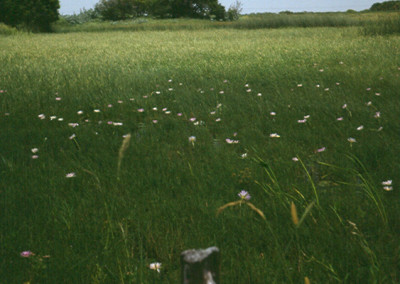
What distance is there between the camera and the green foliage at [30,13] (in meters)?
21.7

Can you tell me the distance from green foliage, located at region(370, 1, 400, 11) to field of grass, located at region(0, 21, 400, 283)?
37.8 metres

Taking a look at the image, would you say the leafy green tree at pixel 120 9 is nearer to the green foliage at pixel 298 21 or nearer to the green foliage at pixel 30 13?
the green foliage at pixel 30 13

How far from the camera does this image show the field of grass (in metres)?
1.63

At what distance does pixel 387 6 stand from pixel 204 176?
4359 centimetres

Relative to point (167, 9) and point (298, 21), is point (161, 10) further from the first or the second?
point (298, 21)

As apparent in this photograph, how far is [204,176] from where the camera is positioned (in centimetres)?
244

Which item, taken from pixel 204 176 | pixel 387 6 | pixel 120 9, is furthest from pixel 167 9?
pixel 204 176

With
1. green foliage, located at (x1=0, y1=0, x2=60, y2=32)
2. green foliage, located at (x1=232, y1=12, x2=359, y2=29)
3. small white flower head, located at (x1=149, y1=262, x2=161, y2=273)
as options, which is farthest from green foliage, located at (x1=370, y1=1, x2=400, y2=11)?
small white flower head, located at (x1=149, y1=262, x2=161, y2=273)

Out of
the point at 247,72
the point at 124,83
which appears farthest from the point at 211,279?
the point at 247,72

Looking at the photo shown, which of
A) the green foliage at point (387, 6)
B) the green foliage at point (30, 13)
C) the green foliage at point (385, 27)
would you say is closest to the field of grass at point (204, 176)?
the green foliage at point (385, 27)

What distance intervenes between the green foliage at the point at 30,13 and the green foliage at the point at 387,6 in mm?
30299

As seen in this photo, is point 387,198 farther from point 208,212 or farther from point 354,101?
point 354,101

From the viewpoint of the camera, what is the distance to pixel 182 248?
177 centimetres

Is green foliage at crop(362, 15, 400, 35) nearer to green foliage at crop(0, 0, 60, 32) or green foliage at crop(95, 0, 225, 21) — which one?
green foliage at crop(0, 0, 60, 32)
